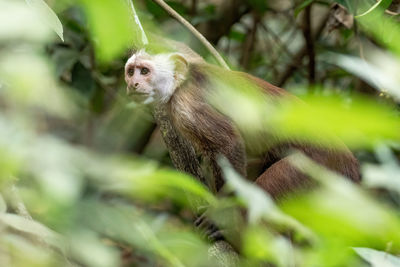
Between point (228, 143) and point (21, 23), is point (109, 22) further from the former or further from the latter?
point (228, 143)

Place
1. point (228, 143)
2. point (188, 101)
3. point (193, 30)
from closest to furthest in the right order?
1. point (193, 30)
2. point (228, 143)
3. point (188, 101)

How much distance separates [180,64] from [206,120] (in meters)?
0.55

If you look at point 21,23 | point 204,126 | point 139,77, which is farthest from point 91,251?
point 139,77

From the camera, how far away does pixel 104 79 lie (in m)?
7.12

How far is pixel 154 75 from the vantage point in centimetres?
484

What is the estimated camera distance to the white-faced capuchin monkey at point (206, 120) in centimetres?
412

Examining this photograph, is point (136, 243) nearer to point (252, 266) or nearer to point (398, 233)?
point (398, 233)

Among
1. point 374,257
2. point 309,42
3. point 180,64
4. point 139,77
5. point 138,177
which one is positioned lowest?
point 139,77

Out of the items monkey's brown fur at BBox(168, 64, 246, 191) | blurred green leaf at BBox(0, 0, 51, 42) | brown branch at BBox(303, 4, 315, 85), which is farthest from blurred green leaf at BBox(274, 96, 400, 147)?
brown branch at BBox(303, 4, 315, 85)

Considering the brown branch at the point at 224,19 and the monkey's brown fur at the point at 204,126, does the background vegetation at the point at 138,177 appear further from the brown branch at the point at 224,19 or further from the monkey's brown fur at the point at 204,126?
the brown branch at the point at 224,19

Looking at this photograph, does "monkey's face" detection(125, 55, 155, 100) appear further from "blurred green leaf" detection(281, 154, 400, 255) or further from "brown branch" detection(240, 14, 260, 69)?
"blurred green leaf" detection(281, 154, 400, 255)

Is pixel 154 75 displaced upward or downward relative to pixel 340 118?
downward

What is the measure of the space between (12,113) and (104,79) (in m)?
5.76

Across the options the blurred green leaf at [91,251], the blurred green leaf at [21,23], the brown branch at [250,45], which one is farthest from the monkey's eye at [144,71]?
the blurred green leaf at [21,23]
